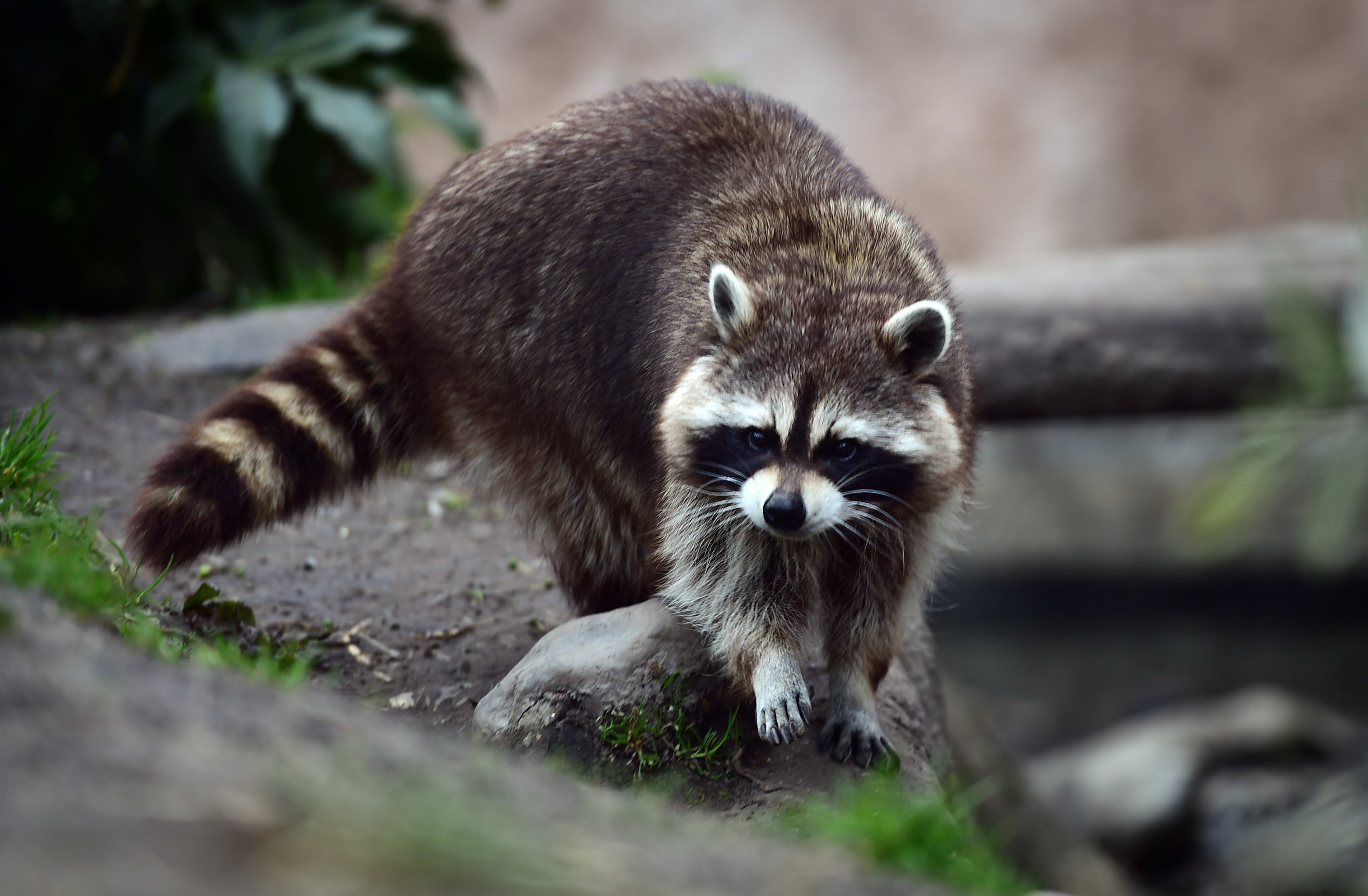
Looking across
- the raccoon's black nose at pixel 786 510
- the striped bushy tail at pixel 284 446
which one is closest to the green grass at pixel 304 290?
the striped bushy tail at pixel 284 446

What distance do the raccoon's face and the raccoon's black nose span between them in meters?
0.04

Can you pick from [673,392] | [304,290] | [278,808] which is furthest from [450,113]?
[278,808]

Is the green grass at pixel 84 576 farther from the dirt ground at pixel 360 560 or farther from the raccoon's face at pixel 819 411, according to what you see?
the raccoon's face at pixel 819 411

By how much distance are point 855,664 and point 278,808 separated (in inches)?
83.1

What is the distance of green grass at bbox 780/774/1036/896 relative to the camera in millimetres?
2549

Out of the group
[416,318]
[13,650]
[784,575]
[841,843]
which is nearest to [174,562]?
[416,318]

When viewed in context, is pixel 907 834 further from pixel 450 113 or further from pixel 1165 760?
pixel 450 113

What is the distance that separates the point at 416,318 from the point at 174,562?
1081mm

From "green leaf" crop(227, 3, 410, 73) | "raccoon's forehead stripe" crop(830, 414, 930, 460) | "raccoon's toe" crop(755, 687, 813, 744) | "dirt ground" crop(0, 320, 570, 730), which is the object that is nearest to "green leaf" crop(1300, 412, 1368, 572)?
"raccoon's forehead stripe" crop(830, 414, 930, 460)

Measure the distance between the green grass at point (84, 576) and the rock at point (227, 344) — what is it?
7.29 ft

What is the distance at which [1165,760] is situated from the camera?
7305 millimetres

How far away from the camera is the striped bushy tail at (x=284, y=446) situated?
348 cm

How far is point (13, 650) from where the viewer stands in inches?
81.2

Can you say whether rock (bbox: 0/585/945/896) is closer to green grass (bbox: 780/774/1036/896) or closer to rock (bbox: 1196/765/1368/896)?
green grass (bbox: 780/774/1036/896)
